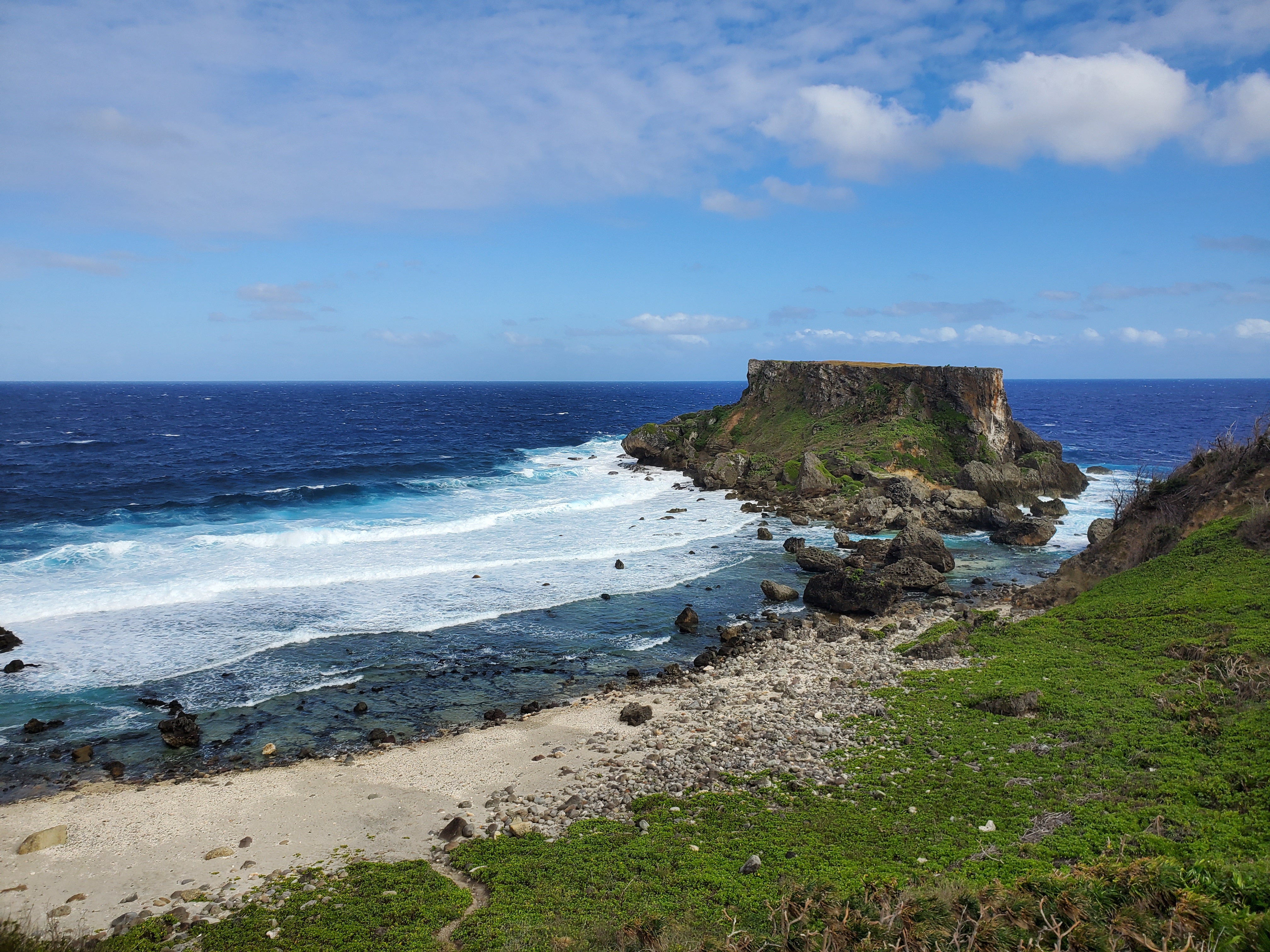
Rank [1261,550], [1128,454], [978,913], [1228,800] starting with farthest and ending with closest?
[1128,454], [1261,550], [1228,800], [978,913]

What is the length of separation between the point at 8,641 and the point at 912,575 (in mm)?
37295

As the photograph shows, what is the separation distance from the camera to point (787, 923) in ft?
30.0

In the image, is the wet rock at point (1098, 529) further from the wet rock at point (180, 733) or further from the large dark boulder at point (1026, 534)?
the wet rock at point (180, 733)

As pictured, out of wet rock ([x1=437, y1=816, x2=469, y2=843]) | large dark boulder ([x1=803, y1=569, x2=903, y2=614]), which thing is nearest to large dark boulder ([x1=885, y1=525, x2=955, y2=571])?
large dark boulder ([x1=803, y1=569, x2=903, y2=614])

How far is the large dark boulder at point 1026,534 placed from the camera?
42.4m

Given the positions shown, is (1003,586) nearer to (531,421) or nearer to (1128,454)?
(1128,454)

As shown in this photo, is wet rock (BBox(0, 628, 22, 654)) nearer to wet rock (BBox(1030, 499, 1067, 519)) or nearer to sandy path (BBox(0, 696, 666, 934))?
sandy path (BBox(0, 696, 666, 934))

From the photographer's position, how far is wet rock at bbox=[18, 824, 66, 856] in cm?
1491

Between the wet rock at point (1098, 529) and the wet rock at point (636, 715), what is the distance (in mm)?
28090

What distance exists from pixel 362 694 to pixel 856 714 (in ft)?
51.1

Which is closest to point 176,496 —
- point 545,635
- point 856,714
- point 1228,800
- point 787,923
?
point 545,635

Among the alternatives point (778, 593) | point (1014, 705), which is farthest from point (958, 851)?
point (778, 593)

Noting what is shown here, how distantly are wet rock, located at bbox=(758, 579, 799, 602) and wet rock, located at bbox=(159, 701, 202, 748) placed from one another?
23079mm

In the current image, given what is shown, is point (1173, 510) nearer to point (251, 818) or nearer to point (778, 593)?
point (778, 593)
